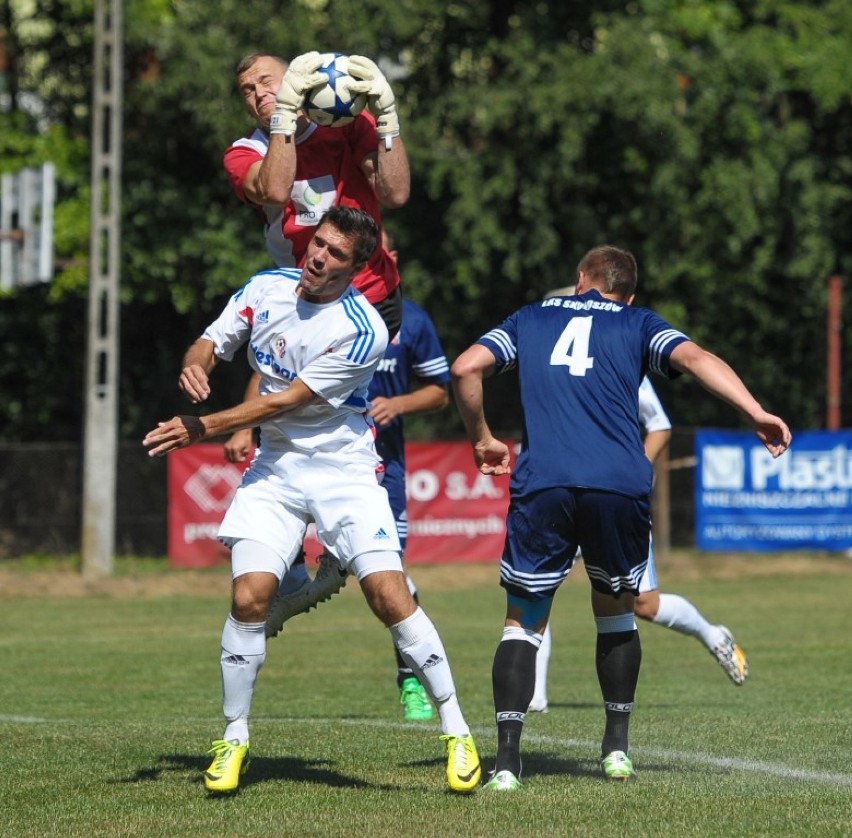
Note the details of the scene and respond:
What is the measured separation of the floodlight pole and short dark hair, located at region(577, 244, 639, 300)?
52.6ft

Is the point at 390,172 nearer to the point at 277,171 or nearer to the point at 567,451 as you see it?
the point at 277,171

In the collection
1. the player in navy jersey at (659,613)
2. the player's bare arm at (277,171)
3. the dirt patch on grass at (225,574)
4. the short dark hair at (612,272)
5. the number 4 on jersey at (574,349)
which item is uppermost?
the player's bare arm at (277,171)

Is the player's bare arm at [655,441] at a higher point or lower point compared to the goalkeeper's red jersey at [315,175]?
lower

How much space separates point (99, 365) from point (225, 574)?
342cm

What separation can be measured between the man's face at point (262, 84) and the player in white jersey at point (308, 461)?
1.01 meters

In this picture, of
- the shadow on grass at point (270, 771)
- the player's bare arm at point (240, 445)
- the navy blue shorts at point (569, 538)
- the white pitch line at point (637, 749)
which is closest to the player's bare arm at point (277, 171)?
the player's bare arm at point (240, 445)

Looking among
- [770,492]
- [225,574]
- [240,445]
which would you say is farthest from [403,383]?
[770,492]

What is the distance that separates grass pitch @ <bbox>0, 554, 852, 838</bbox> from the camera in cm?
582

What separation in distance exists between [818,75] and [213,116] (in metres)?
9.67

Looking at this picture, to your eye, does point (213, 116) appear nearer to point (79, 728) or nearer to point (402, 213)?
point (402, 213)

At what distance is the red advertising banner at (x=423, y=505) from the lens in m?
21.9

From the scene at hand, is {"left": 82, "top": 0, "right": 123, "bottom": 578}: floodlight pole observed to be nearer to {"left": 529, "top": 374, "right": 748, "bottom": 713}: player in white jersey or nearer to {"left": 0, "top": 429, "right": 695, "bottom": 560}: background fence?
{"left": 0, "top": 429, "right": 695, "bottom": 560}: background fence

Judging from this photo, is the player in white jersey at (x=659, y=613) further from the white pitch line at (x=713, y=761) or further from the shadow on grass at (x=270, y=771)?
the shadow on grass at (x=270, y=771)

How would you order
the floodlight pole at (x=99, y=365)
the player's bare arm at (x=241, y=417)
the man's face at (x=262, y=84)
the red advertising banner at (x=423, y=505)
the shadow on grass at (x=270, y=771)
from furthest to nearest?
the floodlight pole at (x=99, y=365) → the red advertising banner at (x=423, y=505) → the man's face at (x=262, y=84) → the shadow on grass at (x=270, y=771) → the player's bare arm at (x=241, y=417)
